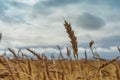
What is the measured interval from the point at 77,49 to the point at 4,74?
0.41 metres

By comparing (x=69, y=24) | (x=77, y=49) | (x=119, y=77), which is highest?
(x=69, y=24)

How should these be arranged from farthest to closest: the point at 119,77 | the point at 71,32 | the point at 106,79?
the point at 106,79 < the point at 119,77 < the point at 71,32

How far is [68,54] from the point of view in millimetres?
2242

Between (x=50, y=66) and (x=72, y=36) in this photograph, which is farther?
(x=50, y=66)

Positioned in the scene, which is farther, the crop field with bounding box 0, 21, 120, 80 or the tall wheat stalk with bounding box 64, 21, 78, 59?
the tall wheat stalk with bounding box 64, 21, 78, 59

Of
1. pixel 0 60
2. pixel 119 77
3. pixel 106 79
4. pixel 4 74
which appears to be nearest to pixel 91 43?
pixel 119 77

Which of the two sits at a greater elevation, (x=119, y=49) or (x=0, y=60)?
(x=119, y=49)

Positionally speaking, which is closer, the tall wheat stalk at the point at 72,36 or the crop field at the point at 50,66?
the crop field at the point at 50,66

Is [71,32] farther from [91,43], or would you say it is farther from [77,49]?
[91,43]

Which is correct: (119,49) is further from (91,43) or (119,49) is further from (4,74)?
(4,74)

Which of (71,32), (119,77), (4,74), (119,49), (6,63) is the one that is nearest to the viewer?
(6,63)

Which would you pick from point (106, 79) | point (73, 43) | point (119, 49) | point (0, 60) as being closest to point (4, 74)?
point (0, 60)

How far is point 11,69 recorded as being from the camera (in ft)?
3.38

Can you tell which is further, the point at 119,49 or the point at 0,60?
the point at 119,49
